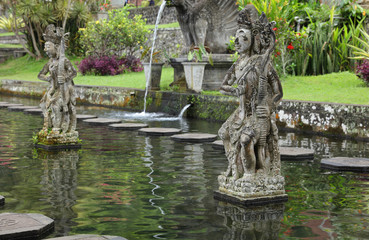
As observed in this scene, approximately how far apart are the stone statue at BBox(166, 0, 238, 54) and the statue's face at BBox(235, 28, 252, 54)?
988 centimetres

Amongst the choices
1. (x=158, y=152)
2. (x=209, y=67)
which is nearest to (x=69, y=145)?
(x=158, y=152)

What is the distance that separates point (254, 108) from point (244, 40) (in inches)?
28.4

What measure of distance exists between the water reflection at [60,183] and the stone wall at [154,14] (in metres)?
22.7

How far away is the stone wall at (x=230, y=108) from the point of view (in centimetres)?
1074

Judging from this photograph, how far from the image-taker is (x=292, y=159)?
326 inches

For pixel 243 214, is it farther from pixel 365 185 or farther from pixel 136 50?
pixel 136 50

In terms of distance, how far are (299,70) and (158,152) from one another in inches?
365

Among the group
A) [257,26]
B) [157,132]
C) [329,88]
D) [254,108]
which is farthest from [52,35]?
[329,88]

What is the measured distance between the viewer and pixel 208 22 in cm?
1633

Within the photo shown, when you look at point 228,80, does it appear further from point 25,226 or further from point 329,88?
point 329,88

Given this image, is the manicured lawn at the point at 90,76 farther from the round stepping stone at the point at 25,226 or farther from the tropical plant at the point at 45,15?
the round stepping stone at the point at 25,226

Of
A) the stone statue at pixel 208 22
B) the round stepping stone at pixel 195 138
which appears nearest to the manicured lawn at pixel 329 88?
the stone statue at pixel 208 22

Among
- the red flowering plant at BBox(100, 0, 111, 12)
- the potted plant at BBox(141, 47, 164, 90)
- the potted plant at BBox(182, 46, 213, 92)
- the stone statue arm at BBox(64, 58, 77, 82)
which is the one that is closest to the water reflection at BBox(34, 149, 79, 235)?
→ the stone statue arm at BBox(64, 58, 77, 82)

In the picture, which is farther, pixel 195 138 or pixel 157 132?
pixel 157 132
